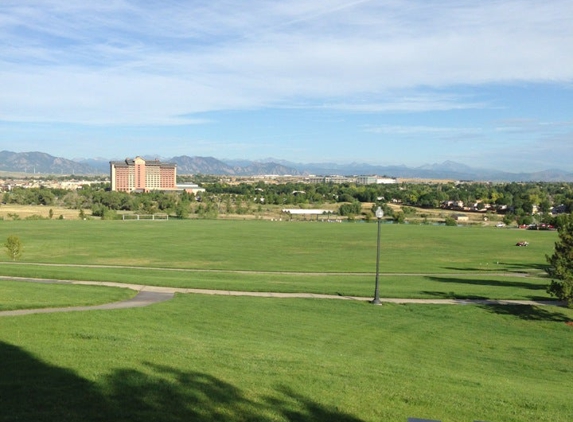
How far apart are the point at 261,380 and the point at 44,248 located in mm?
55577

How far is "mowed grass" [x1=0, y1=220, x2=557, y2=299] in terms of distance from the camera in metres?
32.2

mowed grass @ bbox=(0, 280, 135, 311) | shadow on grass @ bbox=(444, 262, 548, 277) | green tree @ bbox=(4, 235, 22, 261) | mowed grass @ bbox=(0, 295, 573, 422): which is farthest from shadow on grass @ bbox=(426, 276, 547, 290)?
green tree @ bbox=(4, 235, 22, 261)

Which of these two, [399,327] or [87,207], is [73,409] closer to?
[399,327]

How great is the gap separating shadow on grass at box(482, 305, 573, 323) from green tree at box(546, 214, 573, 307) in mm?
740

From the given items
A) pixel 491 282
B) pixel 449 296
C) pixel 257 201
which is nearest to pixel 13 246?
pixel 449 296

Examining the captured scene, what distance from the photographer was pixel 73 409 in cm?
922

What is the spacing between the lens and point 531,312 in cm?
2572

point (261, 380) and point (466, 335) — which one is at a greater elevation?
point (261, 380)

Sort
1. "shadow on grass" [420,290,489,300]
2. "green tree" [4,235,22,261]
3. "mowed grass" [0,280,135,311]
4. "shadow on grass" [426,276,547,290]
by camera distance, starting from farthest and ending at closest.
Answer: "green tree" [4,235,22,261] → "shadow on grass" [426,276,547,290] → "shadow on grass" [420,290,489,300] → "mowed grass" [0,280,135,311]

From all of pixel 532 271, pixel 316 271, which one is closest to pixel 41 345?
pixel 316 271

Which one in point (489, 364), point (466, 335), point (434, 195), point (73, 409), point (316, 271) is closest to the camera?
point (73, 409)

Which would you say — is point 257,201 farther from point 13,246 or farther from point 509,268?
point 13,246

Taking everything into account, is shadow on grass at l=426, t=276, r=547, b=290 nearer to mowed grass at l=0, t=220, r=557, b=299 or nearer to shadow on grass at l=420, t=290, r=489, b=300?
mowed grass at l=0, t=220, r=557, b=299

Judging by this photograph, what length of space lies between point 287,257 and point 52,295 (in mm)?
35963
